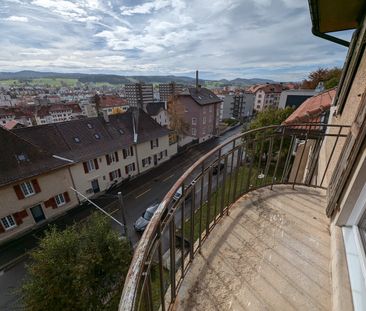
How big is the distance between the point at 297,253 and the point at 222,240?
86cm

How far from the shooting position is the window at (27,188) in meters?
10.6

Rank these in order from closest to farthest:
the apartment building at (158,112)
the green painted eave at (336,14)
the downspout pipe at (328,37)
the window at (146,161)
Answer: the green painted eave at (336,14)
the downspout pipe at (328,37)
the window at (146,161)
the apartment building at (158,112)

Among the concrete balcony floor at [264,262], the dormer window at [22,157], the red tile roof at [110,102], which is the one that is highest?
the concrete balcony floor at [264,262]

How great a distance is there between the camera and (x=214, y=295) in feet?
5.93

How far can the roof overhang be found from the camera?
2535 millimetres

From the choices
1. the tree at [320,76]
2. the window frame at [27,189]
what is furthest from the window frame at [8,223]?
the tree at [320,76]

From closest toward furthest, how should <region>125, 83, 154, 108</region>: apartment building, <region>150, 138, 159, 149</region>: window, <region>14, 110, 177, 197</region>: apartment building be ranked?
<region>14, 110, 177, 197</region>: apartment building
<region>150, 138, 159, 149</region>: window
<region>125, 83, 154, 108</region>: apartment building

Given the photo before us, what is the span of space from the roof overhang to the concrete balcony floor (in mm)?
2832

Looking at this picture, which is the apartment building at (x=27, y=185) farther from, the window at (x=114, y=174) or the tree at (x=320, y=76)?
the tree at (x=320, y=76)

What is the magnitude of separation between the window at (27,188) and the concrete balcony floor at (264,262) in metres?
12.3

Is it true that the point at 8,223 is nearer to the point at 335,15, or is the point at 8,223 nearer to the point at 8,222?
the point at 8,222

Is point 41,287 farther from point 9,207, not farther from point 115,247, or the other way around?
point 9,207

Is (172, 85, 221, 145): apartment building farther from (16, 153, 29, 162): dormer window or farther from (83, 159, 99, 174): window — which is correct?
(16, 153, 29, 162): dormer window

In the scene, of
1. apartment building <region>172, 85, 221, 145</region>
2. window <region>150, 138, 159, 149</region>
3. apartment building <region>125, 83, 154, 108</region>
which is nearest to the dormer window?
window <region>150, 138, 159, 149</region>
